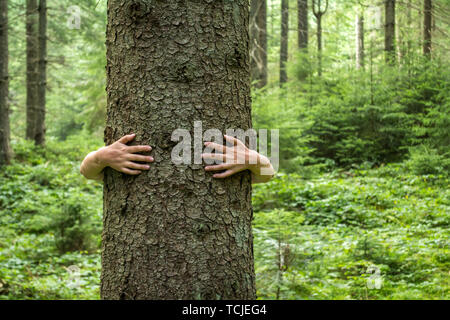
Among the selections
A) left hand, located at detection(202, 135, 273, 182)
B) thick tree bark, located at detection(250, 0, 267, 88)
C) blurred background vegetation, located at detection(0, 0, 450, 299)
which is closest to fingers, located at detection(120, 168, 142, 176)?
left hand, located at detection(202, 135, 273, 182)

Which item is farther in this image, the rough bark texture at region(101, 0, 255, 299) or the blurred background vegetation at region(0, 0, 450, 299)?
the blurred background vegetation at region(0, 0, 450, 299)

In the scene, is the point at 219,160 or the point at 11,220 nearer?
the point at 219,160

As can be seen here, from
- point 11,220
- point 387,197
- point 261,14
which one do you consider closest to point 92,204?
point 11,220

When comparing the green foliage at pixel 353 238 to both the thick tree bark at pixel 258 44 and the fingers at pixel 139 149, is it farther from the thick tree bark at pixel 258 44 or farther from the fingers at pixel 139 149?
the thick tree bark at pixel 258 44

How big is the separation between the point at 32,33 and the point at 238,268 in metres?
18.2

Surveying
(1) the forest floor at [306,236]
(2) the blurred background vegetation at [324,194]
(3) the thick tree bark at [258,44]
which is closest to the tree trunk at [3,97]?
(2) the blurred background vegetation at [324,194]

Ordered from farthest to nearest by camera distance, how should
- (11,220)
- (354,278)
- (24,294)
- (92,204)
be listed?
(11,220) → (92,204) → (354,278) → (24,294)

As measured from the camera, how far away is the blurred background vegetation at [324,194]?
5121mm

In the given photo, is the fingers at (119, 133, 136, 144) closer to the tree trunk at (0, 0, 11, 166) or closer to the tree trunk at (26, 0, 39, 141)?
the tree trunk at (0, 0, 11, 166)

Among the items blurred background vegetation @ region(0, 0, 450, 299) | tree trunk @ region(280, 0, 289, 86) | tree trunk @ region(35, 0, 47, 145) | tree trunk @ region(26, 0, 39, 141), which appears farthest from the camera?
tree trunk @ region(280, 0, 289, 86)

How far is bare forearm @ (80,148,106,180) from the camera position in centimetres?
235

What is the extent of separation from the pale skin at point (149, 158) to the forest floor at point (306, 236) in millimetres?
2644

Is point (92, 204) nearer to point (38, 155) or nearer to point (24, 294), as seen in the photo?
point (24, 294)

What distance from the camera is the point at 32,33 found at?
17141 mm
